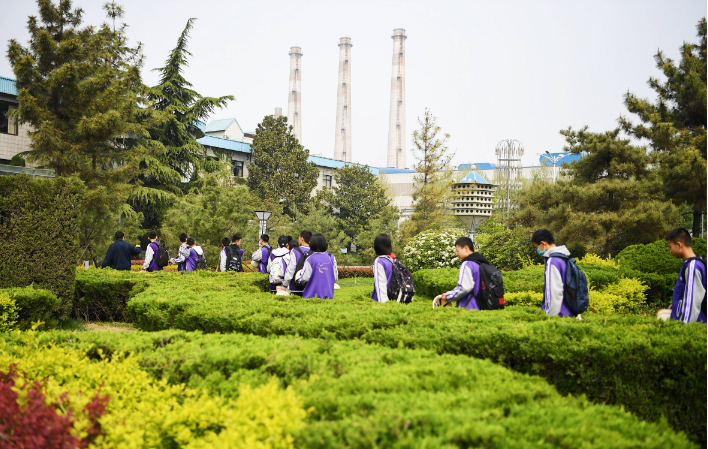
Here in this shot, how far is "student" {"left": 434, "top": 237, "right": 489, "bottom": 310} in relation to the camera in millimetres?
5559

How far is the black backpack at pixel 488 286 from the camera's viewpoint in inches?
219

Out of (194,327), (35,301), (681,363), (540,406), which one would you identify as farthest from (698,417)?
(35,301)

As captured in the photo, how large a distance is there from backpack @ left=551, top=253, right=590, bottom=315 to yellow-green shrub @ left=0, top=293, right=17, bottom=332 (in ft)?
20.2

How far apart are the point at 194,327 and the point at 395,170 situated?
52.2m

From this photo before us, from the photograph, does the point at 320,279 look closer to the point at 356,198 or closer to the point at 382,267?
the point at 382,267

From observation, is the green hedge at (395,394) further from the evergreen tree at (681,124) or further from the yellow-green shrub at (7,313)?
the evergreen tree at (681,124)

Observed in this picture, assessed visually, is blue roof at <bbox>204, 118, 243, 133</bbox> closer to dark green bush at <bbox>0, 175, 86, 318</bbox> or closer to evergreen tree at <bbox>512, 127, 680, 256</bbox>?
evergreen tree at <bbox>512, 127, 680, 256</bbox>

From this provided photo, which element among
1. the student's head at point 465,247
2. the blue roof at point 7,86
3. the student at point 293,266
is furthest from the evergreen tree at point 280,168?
the student's head at point 465,247

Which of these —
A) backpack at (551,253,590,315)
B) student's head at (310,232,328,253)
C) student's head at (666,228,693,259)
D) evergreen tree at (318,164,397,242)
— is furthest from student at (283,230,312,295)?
evergreen tree at (318,164,397,242)

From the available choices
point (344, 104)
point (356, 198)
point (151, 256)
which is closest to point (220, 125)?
point (356, 198)

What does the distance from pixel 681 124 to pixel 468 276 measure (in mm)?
14123

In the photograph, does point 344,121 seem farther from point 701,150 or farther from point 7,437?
point 7,437

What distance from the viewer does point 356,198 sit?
4006 cm

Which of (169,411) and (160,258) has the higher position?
(160,258)
